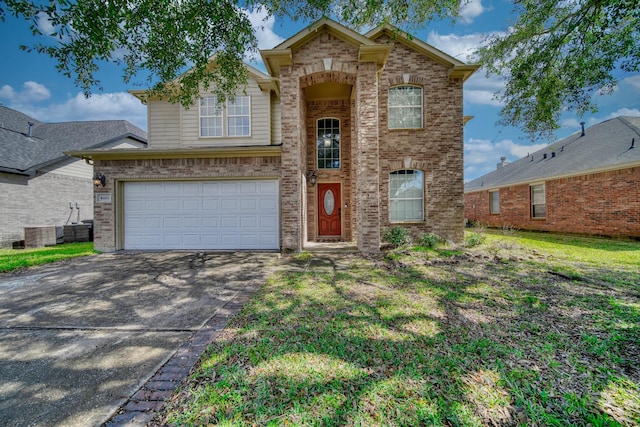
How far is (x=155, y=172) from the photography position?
8875mm

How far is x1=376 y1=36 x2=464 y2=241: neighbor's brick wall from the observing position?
31.7ft

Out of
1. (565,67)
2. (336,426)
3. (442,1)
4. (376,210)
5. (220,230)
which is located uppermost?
(442,1)

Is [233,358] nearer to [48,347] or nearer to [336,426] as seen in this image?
[336,426]

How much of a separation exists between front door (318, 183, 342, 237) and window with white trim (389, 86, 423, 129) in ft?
10.8

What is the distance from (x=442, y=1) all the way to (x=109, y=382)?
30.7 ft

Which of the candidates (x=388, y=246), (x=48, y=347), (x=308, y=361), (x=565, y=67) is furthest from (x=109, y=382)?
(x=565, y=67)

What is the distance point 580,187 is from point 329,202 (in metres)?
11.2

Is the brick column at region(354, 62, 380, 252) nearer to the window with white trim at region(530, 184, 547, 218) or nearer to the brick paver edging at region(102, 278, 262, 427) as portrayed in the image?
the brick paver edging at region(102, 278, 262, 427)

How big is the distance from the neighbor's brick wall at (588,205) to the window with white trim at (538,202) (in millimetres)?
219

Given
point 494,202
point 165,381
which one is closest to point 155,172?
point 165,381

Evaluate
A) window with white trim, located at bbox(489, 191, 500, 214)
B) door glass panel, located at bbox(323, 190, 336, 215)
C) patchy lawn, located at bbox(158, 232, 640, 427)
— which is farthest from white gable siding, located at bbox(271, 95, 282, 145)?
window with white trim, located at bbox(489, 191, 500, 214)

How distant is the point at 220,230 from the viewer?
8945 mm

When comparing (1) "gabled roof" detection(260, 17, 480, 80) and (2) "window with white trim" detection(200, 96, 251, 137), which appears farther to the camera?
(2) "window with white trim" detection(200, 96, 251, 137)

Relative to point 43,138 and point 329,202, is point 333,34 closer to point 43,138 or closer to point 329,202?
point 329,202
